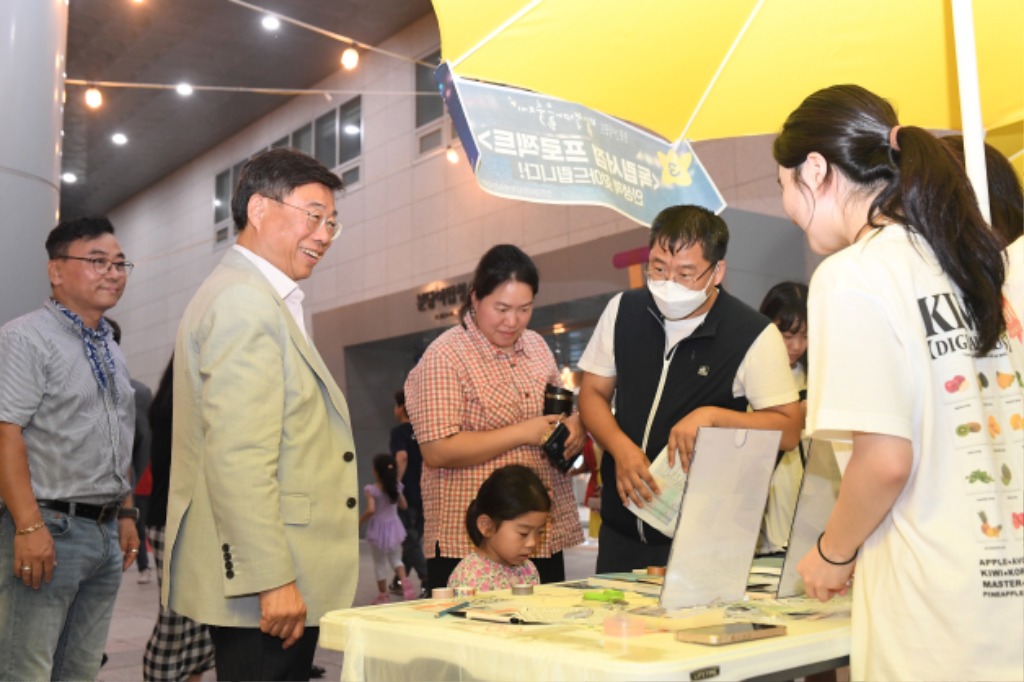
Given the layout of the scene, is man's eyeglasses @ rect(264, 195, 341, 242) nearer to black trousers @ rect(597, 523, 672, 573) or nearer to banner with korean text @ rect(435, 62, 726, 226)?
banner with korean text @ rect(435, 62, 726, 226)

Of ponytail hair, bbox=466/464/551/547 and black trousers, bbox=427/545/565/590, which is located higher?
ponytail hair, bbox=466/464/551/547

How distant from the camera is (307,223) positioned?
2.29 m

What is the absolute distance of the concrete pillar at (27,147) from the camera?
12.4ft

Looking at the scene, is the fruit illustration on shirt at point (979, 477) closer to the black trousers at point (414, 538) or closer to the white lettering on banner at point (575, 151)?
the white lettering on banner at point (575, 151)

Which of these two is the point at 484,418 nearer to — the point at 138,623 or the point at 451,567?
the point at 451,567

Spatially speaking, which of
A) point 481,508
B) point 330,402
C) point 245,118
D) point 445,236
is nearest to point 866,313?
point 330,402

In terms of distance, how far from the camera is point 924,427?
1.44 meters

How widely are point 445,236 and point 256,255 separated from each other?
1007 centimetres

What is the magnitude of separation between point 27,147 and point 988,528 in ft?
12.3

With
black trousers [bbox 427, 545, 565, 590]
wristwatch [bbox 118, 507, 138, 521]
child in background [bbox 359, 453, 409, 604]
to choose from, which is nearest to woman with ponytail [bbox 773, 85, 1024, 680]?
black trousers [bbox 427, 545, 565, 590]

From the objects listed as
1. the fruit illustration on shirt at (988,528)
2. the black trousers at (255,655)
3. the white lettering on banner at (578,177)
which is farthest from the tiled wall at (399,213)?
the fruit illustration on shirt at (988,528)

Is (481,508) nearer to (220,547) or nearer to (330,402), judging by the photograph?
(330,402)

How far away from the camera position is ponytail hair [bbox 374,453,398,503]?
752 centimetres

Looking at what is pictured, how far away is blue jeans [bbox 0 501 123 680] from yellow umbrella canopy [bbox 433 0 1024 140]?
5.51ft
